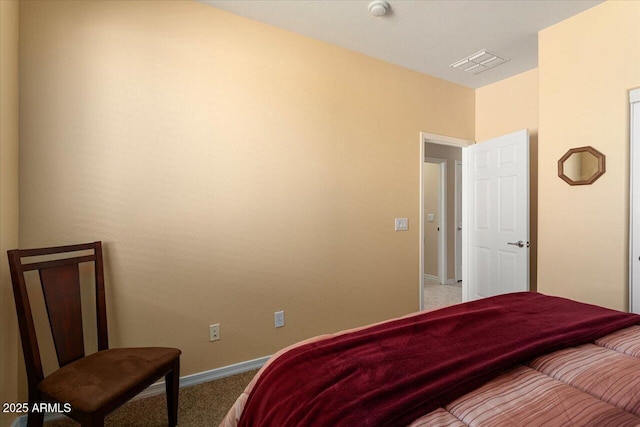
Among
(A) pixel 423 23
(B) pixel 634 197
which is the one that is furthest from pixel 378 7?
(B) pixel 634 197

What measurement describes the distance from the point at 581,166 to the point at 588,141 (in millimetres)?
194

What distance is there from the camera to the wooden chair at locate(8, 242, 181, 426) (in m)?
1.30

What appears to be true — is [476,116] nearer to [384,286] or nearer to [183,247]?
[384,286]

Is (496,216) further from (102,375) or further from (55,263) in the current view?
(55,263)

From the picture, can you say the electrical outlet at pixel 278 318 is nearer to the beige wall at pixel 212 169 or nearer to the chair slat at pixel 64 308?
the beige wall at pixel 212 169

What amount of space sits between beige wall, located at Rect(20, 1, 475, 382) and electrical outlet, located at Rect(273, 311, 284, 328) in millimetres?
52

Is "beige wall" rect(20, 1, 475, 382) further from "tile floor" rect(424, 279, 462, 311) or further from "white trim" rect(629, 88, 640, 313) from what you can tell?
"white trim" rect(629, 88, 640, 313)

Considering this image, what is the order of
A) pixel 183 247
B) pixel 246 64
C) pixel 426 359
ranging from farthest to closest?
A: 1. pixel 246 64
2. pixel 183 247
3. pixel 426 359

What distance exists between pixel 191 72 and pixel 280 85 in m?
0.66

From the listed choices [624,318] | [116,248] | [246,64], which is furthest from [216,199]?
[624,318]

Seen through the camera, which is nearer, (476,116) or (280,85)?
(280,85)

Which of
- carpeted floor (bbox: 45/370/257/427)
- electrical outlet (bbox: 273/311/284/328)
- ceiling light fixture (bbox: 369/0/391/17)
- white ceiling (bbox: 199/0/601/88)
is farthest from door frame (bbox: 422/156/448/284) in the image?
carpeted floor (bbox: 45/370/257/427)

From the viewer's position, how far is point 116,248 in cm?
192

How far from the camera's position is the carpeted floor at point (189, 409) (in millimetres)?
1760
